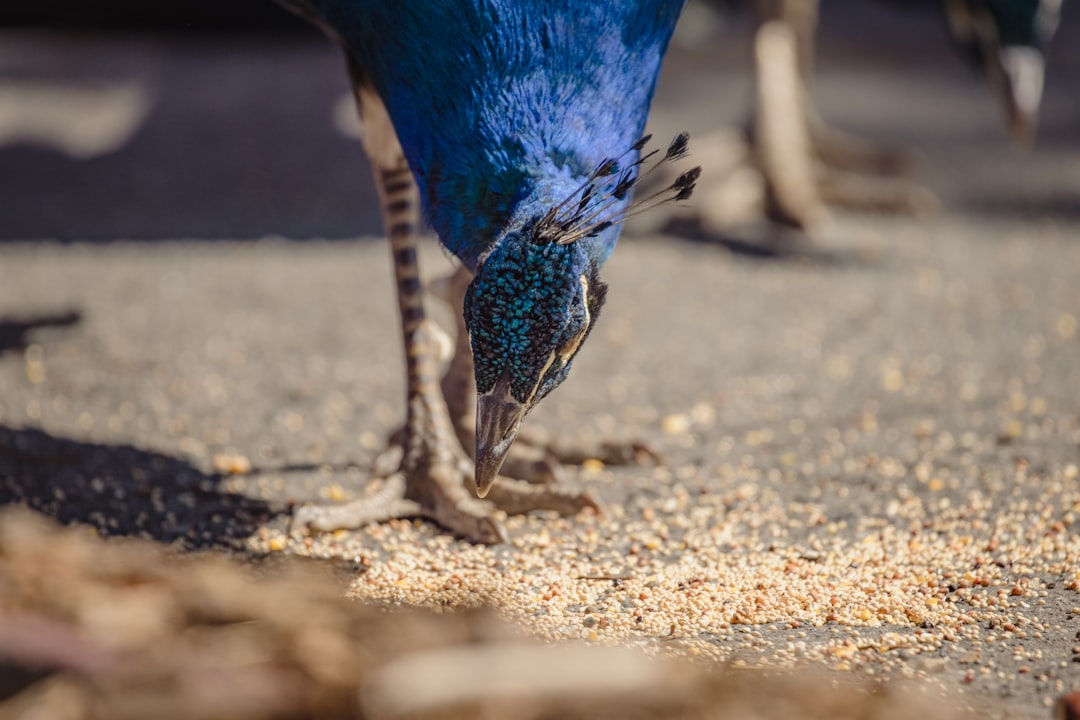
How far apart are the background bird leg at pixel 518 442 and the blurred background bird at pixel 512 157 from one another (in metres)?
0.25

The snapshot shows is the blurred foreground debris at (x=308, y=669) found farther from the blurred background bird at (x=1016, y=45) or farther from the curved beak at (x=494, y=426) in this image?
the blurred background bird at (x=1016, y=45)

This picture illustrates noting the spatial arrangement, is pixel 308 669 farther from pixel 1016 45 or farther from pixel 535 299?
pixel 1016 45

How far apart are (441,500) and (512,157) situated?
3.68 ft

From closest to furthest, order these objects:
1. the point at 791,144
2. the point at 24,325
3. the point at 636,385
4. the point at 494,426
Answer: the point at 494,426 < the point at 636,385 < the point at 24,325 < the point at 791,144

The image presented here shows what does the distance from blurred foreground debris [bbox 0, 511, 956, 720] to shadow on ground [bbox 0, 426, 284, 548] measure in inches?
35.0

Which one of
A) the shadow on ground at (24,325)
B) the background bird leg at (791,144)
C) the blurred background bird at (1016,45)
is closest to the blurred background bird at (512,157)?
the shadow on ground at (24,325)

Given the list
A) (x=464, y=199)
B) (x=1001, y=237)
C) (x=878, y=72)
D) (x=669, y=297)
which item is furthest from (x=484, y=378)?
(x=878, y=72)

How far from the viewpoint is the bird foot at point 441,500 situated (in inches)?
127

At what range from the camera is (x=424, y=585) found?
2.84 m

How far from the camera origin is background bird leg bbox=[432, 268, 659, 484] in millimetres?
3533

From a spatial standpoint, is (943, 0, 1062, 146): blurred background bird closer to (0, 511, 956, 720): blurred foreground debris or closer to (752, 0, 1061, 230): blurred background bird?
(752, 0, 1061, 230): blurred background bird

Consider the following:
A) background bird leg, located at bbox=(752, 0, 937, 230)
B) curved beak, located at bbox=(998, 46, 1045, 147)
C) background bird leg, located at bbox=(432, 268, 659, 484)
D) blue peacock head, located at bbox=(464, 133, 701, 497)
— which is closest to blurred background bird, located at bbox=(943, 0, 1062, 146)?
curved beak, located at bbox=(998, 46, 1045, 147)

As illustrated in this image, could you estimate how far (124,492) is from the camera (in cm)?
347

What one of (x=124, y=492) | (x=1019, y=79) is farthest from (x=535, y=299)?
(x=1019, y=79)
